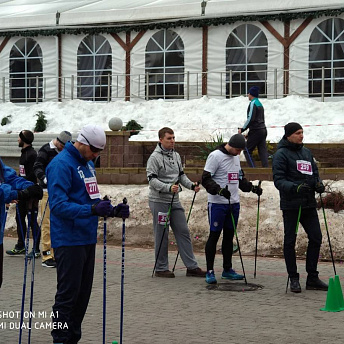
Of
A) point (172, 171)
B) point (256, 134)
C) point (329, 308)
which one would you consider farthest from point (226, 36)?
point (329, 308)

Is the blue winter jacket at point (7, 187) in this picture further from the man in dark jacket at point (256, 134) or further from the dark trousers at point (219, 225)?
the man in dark jacket at point (256, 134)

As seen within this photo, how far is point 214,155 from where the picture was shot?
11.0 m

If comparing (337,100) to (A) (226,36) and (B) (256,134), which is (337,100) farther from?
(B) (256,134)

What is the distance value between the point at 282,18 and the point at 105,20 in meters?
6.05

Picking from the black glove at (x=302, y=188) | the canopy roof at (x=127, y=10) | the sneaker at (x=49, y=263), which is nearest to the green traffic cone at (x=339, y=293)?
the black glove at (x=302, y=188)

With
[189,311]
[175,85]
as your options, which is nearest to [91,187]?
[189,311]

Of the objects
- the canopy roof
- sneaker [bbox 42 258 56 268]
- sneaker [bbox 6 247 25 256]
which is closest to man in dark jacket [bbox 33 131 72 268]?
sneaker [bbox 42 258 56 268]

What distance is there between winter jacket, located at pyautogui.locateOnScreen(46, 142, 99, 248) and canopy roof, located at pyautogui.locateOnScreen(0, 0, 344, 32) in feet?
63.8

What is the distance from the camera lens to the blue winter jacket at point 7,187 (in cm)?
756

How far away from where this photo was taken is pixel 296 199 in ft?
33.8

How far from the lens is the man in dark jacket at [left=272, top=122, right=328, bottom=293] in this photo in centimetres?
1031

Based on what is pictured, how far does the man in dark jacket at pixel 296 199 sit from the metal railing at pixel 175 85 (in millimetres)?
14736

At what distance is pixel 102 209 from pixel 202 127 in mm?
17042

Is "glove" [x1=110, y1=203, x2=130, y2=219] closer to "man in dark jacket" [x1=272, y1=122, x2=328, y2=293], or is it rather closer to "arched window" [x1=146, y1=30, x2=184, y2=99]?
"man in dark jacket" [x1=272, y1=122, x2=328, y2=293]
